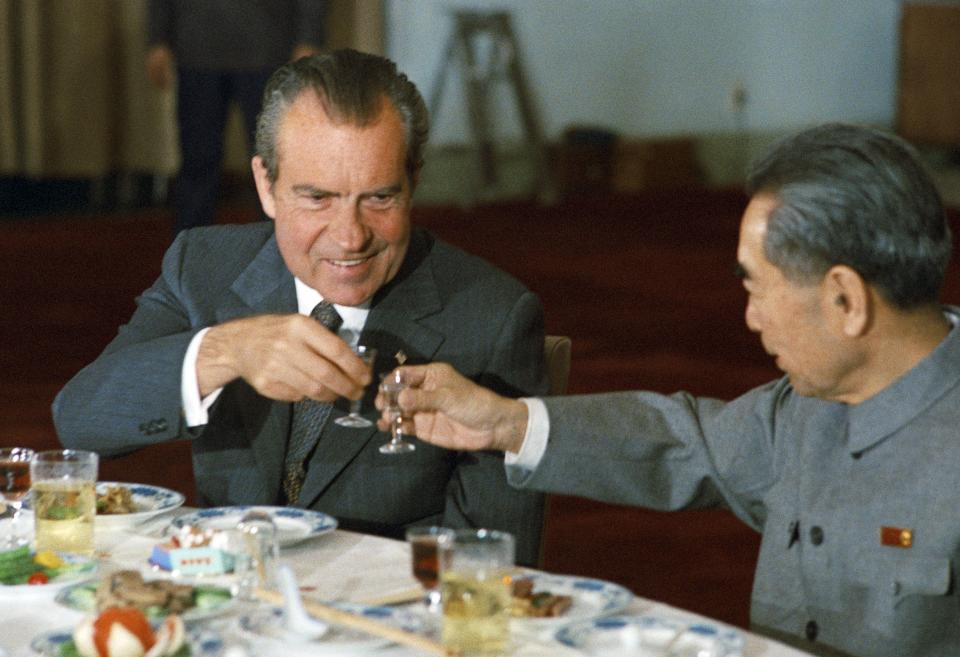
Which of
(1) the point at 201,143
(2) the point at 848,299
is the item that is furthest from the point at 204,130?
(2) the point at 848,299

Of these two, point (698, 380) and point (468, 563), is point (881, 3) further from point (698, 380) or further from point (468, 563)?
point (468, 563)

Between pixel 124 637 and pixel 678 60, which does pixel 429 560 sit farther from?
pixel 678 60

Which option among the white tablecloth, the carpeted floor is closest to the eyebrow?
the white tablecloth

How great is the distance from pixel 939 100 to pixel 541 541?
1060cm

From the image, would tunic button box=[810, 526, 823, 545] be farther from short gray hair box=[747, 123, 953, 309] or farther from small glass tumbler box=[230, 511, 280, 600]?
small glass tumbler box=[230, 511, 280, 600]

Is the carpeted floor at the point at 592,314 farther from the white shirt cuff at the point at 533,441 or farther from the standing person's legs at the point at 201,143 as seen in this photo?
the white shirt cuff at the point at 533,441

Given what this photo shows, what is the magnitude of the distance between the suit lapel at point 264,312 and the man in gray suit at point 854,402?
726 mm

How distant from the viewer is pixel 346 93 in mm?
2400

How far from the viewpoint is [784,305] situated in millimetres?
1897

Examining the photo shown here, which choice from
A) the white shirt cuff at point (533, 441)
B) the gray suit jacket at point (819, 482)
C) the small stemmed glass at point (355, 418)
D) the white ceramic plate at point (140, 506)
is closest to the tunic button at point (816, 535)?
the gray suit jacket at point (819, 482)

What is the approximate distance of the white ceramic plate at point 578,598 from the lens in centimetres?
167

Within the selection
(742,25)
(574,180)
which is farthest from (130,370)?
(742,25)

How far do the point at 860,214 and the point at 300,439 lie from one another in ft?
3.25

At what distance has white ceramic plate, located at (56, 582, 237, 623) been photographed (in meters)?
1.68
